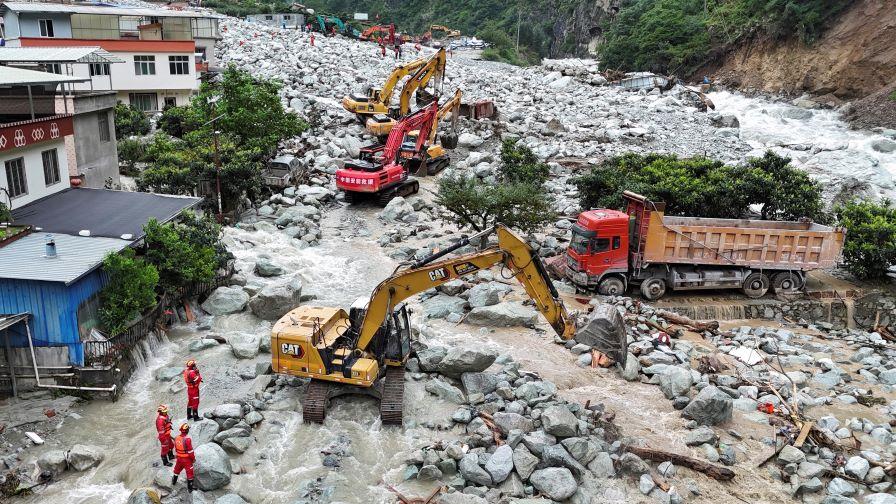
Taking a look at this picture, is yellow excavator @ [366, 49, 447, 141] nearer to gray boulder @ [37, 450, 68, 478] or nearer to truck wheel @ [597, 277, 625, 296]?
truck wheel @ [597, 277, 625, 296]

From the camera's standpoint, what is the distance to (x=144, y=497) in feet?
35.1

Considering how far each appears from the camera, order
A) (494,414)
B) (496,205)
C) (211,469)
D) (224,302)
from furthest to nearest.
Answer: (496,205), (224,302), (494,414), (211,469)

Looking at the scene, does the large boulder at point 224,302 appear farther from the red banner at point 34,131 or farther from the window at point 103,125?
the window at point 103,125

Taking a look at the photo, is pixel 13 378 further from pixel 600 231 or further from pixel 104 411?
pixel 600 231

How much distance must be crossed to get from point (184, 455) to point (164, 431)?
101 cm

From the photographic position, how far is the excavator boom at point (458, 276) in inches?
523

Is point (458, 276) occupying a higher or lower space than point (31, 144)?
lower

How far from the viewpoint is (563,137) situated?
38750 mm

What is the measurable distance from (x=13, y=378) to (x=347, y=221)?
14.1 metres

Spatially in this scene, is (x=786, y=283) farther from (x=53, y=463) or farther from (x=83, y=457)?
(x=53, y=463)

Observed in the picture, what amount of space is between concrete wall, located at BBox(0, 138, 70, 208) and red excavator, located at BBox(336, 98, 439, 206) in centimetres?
970

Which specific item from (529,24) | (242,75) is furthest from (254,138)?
(529,24)

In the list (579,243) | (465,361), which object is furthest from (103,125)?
(465,361)

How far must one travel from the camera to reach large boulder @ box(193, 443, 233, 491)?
37.3 feet
